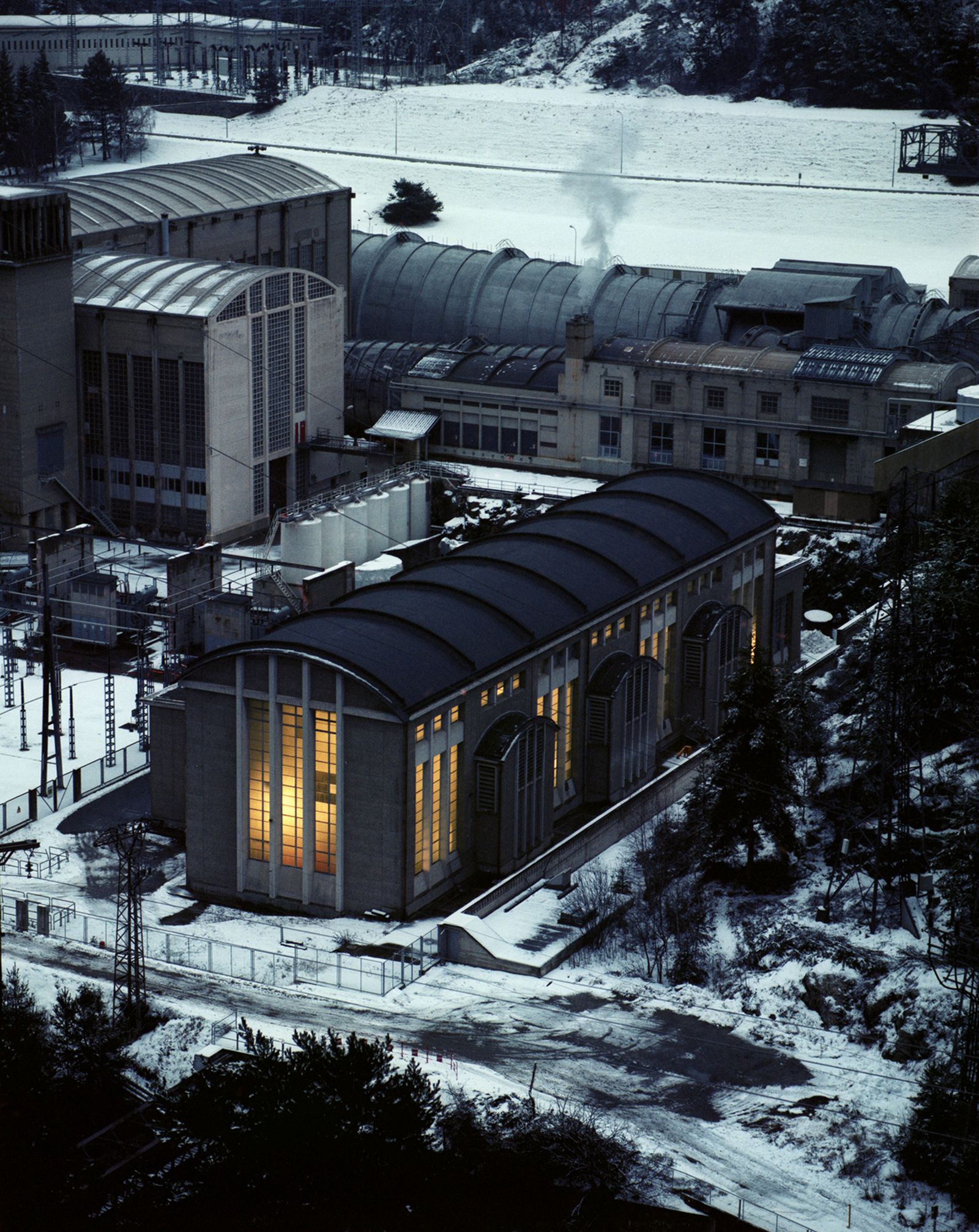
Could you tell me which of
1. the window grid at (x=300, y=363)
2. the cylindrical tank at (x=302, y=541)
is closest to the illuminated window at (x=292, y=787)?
the cylindrical tank at (x=302, y=541)

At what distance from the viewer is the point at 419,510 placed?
8300cm

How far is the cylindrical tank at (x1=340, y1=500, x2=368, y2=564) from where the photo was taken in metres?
77.8

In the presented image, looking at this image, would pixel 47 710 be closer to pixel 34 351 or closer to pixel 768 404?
pixel 34 351

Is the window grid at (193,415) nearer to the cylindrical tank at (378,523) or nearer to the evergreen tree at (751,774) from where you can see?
the cylindrical tank at (378,523)

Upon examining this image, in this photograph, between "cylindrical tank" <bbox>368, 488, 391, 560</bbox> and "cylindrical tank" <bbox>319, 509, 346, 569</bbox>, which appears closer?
"cylindrical tank" <bbox>319, 509, 346, 569</bbox>

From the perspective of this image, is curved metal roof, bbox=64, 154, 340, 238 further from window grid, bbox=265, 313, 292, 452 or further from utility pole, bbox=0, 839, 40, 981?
utility pole, bbox=0, 839, 40, 981

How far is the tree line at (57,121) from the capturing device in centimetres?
15100

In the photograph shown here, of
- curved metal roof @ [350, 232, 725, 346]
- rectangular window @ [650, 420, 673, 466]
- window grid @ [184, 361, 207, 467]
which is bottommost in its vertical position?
rectangular window @ [650, 420, 673, 466]

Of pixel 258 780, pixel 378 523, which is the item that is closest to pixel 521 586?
pixel 258 780

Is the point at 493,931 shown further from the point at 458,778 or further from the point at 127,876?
the point at 127,876

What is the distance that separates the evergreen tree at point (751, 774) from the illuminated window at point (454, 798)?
21.9 feet

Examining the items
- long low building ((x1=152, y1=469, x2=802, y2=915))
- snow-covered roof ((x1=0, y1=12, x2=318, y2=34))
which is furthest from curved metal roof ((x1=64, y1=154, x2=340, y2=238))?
snow-covered roof ((x1=0, y1=12, x2=318, y2=34))

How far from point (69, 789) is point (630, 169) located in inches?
4524

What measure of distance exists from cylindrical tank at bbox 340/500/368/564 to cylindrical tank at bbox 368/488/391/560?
0.30m
